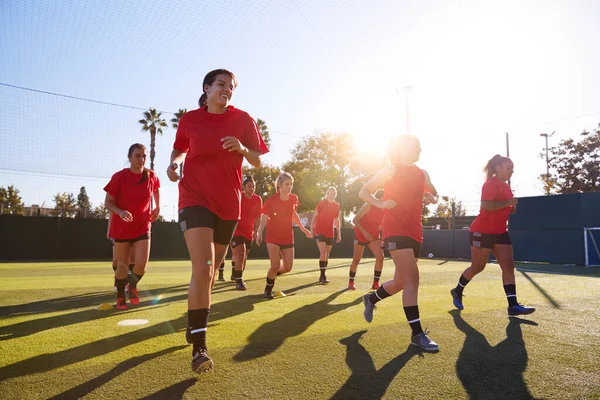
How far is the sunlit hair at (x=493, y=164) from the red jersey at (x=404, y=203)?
6.56 ft

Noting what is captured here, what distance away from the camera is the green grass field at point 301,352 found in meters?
2.54

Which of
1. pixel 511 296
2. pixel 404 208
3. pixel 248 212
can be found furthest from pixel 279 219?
pixel 511 296

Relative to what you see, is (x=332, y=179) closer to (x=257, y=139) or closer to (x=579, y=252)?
(x=579, y=252)

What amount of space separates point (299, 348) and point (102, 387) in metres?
1.57

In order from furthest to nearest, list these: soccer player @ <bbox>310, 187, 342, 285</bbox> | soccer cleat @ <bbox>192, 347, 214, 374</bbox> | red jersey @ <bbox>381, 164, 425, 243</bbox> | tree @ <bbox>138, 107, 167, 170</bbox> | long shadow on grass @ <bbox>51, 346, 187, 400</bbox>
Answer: tree @ <bbox>138, 107, 167, 170</bbox> → soccer player @ <bbox>310, 187, 342, 285</bbox> → red jersey @ <bbox>381, 164, 425, 243</bbox> → soccer cleat @ <bbox>192, 347, 214, 374</bbox> → long shadow on grass @ <bbox>51, 346, 187, 400</bbox>

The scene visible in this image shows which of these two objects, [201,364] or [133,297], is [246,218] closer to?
[133,297]

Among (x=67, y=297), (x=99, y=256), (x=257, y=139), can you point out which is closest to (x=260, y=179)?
(x=99, y=256)

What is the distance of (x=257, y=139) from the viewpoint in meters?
3.48

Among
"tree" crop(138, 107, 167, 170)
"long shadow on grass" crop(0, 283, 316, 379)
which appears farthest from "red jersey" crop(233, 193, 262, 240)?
"tree" crop(138, 107, 167, 170)

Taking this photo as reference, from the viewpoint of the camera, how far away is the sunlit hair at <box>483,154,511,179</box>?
17.8 ft

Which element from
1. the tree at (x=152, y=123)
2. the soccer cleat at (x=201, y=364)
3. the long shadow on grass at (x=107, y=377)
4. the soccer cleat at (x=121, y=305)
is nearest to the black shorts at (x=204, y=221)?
the soccer cleat at (x=201, y=364)

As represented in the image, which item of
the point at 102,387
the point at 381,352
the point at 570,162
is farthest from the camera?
the point at 570,162

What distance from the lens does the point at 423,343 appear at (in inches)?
138

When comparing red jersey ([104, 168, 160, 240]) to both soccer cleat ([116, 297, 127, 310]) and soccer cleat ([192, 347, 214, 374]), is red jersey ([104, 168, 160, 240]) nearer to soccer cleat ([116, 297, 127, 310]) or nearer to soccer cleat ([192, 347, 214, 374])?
soccer cleat ([116, 297, 127, 310])
